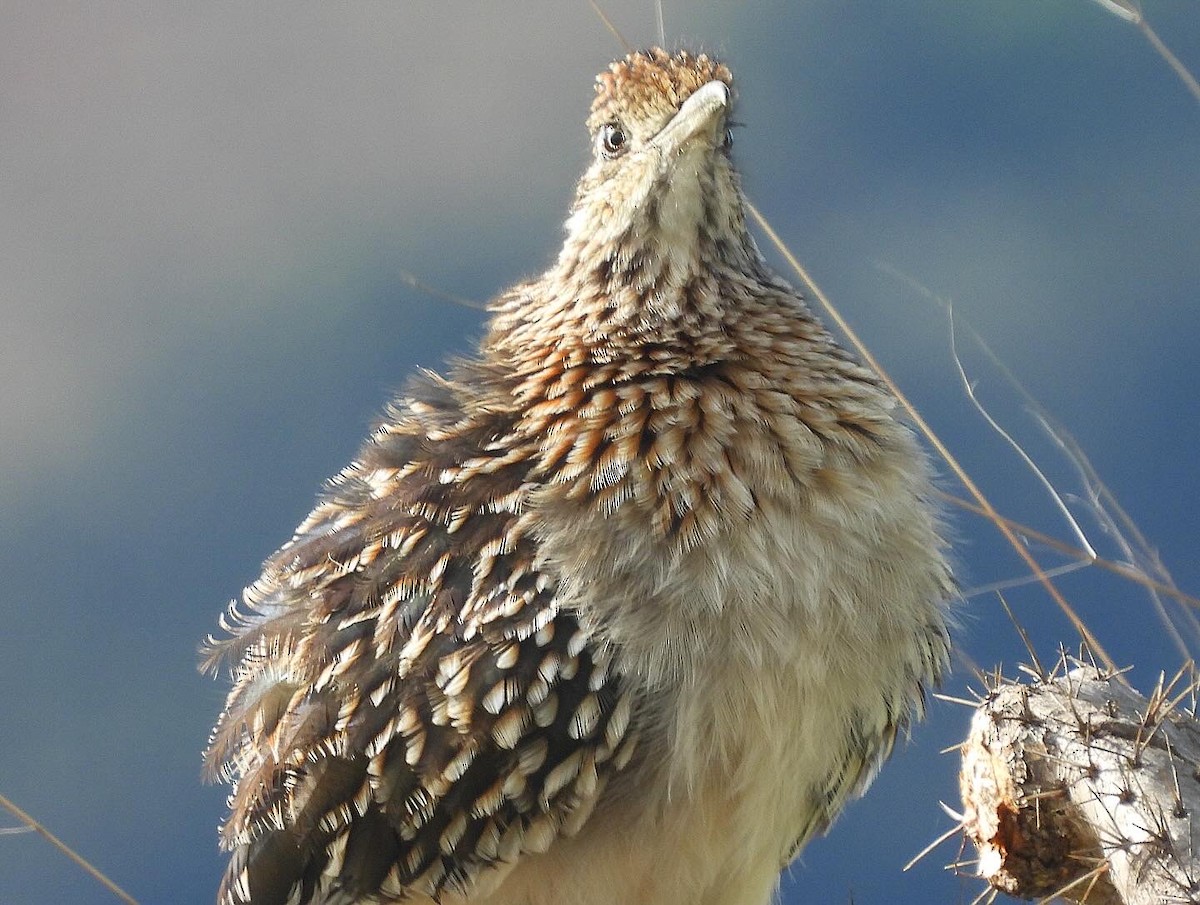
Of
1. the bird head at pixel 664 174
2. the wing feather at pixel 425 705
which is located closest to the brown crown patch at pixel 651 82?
the bird head at pixel 664 174

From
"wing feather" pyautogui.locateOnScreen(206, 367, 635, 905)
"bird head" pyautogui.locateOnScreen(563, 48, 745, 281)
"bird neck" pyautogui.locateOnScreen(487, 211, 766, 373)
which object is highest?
"bird head" pyautogui.locateOnScreen(563, 48, 745, 281)

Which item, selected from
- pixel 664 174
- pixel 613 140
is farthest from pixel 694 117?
pixel 613 140

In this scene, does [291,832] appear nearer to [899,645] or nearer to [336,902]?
[336,902]

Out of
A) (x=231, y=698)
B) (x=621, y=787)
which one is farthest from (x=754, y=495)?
(x=231, y=698)

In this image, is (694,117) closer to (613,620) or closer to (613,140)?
(613,140)

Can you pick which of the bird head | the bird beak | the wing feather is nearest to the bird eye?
the bird head

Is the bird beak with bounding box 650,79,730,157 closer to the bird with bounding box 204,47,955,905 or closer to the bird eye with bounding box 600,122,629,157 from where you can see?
the bird with bounding box 204,47,955,905

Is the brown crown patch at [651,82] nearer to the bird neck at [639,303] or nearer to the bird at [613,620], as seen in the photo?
the bird at [613,620]
